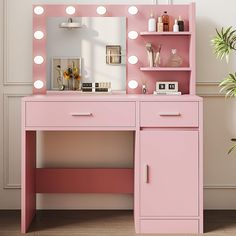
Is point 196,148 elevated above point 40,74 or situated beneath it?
situated beneath

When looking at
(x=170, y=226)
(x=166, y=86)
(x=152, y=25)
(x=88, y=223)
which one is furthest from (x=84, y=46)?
(x=170, y=226)

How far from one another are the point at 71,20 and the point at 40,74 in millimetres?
479

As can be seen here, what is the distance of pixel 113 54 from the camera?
4484mm

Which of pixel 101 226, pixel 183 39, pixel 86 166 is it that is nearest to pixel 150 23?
pixel 183 39

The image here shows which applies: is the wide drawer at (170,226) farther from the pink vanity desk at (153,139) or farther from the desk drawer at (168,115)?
the desk drawer at (168,115)

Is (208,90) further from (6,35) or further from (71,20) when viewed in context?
(6,35)

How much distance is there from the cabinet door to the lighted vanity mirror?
74 cm

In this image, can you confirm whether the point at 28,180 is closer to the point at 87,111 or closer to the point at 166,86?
the point at 87,111

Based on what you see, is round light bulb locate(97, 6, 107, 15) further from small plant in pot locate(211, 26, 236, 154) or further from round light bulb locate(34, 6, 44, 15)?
small plant in pot locate(211, 26, 236, 154)

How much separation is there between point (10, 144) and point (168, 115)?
1355mm

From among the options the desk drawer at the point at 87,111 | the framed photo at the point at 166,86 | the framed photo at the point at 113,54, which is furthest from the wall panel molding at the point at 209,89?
the desk drawer at the point at 87,111

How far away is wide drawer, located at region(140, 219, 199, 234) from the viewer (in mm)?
3992

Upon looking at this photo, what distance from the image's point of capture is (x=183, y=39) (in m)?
4.48

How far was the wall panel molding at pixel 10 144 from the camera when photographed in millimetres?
4539
